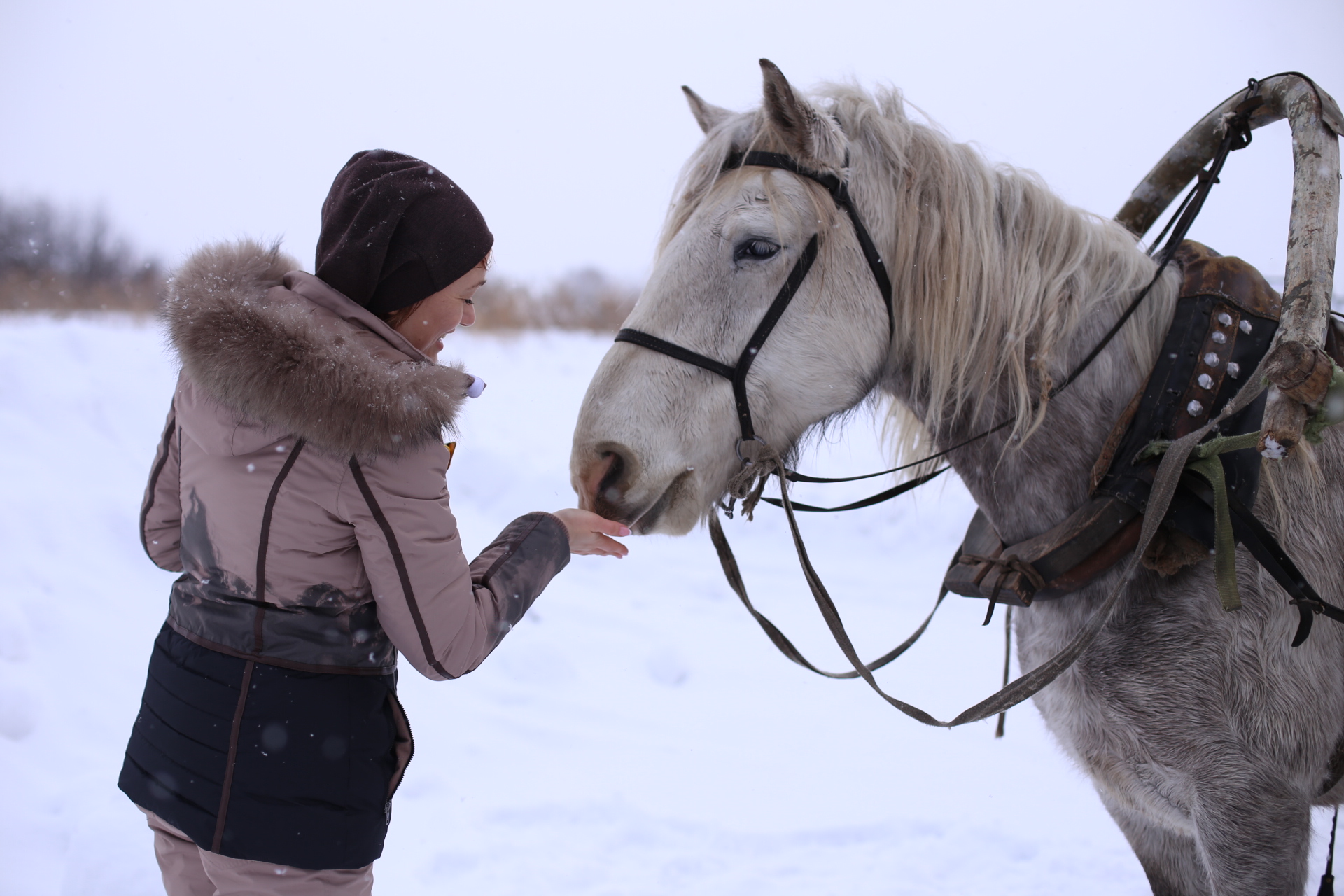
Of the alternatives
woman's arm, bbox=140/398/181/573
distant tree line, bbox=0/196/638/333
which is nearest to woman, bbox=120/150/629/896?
woman's arm, bbox=140/398/181/573

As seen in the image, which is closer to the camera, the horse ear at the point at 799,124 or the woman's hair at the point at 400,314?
the woman's hair at the point at 400,314

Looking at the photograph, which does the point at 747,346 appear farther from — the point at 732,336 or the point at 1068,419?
the point at 1068,419

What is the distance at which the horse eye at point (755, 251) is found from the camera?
56.4 inches

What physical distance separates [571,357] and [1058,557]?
8.17 meters

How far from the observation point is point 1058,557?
1453mm

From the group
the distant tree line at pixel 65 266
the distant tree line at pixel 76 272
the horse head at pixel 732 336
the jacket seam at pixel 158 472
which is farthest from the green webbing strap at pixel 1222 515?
the distant tree line at pixel 65 266

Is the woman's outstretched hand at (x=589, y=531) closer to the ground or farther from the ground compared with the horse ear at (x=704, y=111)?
closer to the ground

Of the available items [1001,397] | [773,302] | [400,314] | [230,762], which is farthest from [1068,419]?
[230,762]

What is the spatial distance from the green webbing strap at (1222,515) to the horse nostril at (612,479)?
1.03 m

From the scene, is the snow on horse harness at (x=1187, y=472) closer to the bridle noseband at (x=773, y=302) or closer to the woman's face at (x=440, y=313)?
the bridle noseband at (x=773, y=302)

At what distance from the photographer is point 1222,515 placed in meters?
1.31

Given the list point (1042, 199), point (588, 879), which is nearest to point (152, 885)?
point (588, 879)

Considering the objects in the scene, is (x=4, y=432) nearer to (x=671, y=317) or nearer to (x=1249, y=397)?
(x=671, y=317)

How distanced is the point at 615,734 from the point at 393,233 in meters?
2.89
